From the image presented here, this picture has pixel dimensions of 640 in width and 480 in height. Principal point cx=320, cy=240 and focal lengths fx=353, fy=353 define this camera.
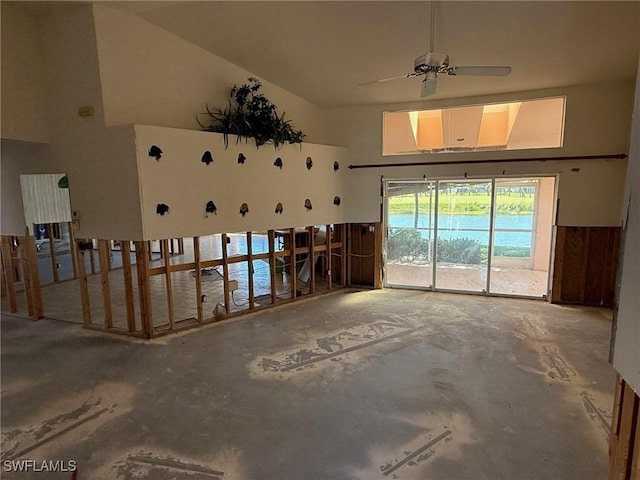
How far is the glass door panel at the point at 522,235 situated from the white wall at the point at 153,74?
203 inches

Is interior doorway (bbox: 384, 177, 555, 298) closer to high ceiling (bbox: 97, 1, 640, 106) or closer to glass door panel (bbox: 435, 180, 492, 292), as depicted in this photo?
glass door panel (bbox: 435, 180, 492, 292)

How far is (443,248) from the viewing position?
6.94 metres

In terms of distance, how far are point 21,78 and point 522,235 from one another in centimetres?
851

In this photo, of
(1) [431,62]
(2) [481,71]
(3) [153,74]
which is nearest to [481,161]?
(2) [481,71]

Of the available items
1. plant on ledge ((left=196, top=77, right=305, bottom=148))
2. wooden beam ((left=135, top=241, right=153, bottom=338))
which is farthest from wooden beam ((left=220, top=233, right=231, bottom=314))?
plant on ledge ((left=196, top=77, right=305, bottom=148))

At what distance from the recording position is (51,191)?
4.75 metres

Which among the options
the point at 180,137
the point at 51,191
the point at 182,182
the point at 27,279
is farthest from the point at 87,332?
the point at 180,137

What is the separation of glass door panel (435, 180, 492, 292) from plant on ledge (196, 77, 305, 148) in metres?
3.30

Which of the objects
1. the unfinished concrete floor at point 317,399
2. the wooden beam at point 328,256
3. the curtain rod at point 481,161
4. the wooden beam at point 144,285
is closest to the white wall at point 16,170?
the unfinished concrete floor at point 317,399

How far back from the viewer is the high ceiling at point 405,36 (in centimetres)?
371

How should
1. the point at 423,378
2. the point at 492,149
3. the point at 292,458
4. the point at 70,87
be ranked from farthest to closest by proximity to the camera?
the point at 492,149 → the point at 70,87 → the point at 423,378 → the point at 292,458

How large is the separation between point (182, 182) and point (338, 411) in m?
3.35

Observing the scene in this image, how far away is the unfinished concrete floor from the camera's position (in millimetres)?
2498

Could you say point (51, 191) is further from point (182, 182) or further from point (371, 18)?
point (371, 18)
